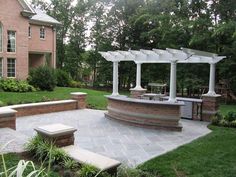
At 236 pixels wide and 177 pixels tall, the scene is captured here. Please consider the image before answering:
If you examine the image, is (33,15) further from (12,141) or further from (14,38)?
(12,141)

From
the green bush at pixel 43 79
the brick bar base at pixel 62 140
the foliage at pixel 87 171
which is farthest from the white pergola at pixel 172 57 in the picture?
the green bush at pixel 43 79

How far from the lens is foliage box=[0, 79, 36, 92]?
57.3ft

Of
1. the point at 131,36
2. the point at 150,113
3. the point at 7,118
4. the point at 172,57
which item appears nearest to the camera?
the point at 7,118

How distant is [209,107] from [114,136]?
510 centimetres

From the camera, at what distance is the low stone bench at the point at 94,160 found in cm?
458

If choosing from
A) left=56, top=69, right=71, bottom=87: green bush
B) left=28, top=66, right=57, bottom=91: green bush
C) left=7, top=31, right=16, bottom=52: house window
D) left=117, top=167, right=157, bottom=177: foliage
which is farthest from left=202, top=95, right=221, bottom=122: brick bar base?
left=56, top=69, right=71, bottom=87: green bush

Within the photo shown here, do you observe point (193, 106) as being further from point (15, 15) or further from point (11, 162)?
point (15, 15)

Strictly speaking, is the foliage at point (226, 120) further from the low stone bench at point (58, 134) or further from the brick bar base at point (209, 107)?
the low stone bench at point (58, 134)

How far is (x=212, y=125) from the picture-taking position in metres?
10.5

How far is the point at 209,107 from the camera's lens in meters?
11.4

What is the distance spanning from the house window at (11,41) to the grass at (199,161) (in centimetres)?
1678

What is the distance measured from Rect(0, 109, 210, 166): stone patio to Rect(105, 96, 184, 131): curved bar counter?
32cm

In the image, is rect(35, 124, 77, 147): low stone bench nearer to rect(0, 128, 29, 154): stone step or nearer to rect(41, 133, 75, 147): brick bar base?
rect(41, 133, 75, 147): brick bar base

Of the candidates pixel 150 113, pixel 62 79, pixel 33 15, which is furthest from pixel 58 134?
pixel 62 79
